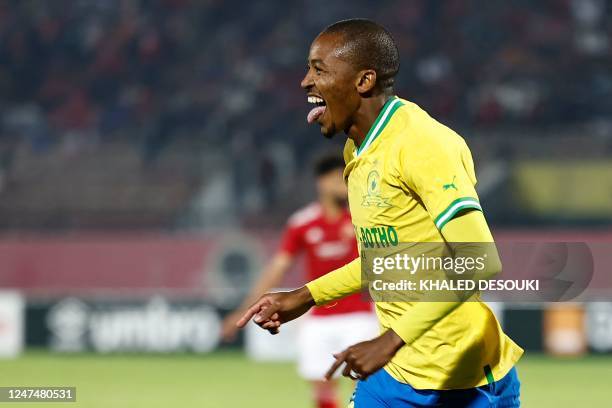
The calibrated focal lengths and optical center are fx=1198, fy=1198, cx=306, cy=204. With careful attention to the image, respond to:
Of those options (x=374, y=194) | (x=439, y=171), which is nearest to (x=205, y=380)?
(x=374, y=194)

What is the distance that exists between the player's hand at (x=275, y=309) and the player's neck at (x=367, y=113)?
23.0 inches

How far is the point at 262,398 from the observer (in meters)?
10.7

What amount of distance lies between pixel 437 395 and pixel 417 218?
0.57 m

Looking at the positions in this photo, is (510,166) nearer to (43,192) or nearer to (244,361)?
(244,361)

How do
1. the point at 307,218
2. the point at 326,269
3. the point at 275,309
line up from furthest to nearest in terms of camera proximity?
the point at 307,218
the point at 326,269
the point at 275,309

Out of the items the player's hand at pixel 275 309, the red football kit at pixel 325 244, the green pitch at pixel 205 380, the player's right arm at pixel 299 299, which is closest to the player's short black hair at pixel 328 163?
the red football kit at pixel 325 244

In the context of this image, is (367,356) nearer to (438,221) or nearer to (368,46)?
(438,221)

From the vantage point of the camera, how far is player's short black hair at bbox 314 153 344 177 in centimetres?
809

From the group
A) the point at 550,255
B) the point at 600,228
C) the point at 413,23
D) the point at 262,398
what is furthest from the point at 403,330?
Answer: the point at 413,23

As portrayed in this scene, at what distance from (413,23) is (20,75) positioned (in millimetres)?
6580

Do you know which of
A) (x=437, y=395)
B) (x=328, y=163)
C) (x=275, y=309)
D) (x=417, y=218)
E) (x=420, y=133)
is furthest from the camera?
(x=328, y=163)

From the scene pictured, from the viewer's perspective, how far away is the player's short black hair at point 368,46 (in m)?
3.56

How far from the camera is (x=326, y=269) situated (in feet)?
27.7

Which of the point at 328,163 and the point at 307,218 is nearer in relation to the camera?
the point at 328,163
